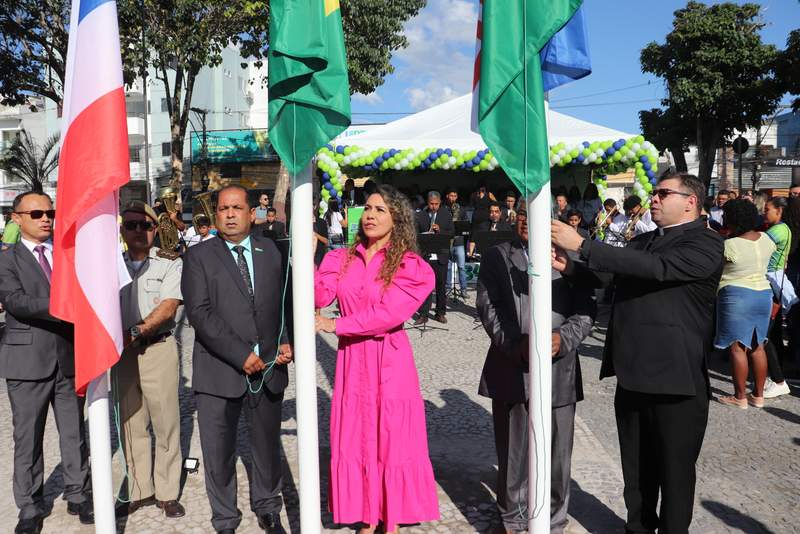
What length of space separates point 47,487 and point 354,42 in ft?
66.1

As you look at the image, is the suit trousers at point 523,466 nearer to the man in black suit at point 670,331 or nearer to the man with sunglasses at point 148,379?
the man in black suit at point 670,331

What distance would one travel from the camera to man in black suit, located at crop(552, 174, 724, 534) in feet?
10.8

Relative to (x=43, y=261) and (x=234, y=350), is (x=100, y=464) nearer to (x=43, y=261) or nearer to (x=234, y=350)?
(x=234, y=350)

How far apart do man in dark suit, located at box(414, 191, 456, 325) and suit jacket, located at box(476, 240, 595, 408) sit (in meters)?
6.42

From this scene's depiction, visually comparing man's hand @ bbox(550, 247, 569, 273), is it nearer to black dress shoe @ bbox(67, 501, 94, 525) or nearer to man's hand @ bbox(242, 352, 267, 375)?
man's hand @ bbox(242, 352, 267, 375)

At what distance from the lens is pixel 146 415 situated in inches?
172

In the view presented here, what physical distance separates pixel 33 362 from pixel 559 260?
3131 mm

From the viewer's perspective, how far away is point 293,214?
302 centimetres

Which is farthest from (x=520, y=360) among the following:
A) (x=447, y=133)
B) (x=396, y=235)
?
(x=447, y=133)

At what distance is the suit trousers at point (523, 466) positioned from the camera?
3680 millimetres

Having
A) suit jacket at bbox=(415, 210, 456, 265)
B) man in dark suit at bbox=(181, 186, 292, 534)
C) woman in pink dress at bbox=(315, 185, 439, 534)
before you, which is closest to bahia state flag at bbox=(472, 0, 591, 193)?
woman in pink dress at bbox=(315, 185, 439, 534)

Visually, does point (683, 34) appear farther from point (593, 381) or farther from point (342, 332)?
point (342, 332)

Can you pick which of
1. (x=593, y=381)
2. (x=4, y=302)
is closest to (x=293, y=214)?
(x=4, y=302)

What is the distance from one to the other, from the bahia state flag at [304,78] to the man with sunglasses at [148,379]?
65.1 inches
